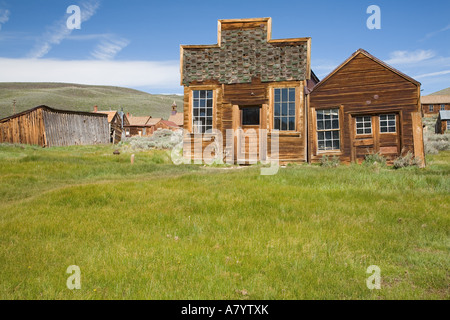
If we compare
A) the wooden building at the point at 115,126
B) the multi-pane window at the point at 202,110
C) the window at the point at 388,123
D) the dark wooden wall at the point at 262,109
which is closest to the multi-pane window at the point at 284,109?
the dark wooden wall at the point at 262,109

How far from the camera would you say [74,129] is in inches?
1633

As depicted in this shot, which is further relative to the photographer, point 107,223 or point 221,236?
point 107,223

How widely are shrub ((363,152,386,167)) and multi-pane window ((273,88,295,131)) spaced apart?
3.75 meters

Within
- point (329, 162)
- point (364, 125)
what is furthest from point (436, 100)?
point (329, 162)

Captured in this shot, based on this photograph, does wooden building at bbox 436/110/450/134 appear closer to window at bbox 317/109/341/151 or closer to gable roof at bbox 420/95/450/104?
gable roof at bbox 420/95/450/104

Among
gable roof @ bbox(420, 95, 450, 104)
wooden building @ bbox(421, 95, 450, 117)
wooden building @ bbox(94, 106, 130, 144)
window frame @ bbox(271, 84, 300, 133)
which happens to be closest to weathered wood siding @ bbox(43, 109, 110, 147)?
wooden building @ bbox(94, 106, 130, 144)

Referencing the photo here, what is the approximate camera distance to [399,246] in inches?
218

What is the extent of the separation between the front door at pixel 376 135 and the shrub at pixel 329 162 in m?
0.95

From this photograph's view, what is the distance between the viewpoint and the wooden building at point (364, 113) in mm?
15922

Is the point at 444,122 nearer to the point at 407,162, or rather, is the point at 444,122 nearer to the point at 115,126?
the point at 407,162

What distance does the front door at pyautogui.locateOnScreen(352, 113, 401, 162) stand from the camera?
53.5 ft

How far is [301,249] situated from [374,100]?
13.1 meters
